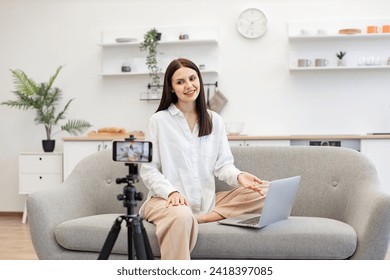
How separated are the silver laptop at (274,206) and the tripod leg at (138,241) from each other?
0.64 metres

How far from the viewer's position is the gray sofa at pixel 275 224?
249cm

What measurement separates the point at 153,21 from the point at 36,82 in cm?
138

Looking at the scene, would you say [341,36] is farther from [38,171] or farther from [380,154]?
[38,171]

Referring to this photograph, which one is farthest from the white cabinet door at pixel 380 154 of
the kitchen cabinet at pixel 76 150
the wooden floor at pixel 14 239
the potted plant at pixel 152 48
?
the kitchen cabinet at pixel 76 150

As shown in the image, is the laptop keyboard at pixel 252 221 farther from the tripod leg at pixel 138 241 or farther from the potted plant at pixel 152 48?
the potted plant at pixel 152 48

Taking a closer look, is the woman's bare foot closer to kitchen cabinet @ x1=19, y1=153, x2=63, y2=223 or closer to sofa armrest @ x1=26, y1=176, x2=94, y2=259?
sofa armrest @ x1=26, y1=176, x2=94, y2=259

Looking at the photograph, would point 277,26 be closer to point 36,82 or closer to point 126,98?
point 126,98

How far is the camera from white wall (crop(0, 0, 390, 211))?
18.4 feet

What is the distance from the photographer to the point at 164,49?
230 inches

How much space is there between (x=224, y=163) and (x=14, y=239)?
8.18 ft

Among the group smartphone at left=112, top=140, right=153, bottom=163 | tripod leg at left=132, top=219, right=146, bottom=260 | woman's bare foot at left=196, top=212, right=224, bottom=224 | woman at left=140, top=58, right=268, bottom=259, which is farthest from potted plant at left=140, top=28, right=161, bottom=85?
tripod leg at left=132, top=219, right=146, bottom=260

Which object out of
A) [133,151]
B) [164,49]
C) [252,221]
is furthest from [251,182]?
[164,49]

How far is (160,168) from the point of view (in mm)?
2840
